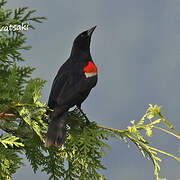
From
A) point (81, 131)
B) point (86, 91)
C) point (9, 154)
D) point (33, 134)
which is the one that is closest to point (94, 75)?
point (86, 91)

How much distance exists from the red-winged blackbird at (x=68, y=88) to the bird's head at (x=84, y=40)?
0.12 m

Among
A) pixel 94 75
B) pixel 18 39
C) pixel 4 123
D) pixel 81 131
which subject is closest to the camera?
pixel 4 123

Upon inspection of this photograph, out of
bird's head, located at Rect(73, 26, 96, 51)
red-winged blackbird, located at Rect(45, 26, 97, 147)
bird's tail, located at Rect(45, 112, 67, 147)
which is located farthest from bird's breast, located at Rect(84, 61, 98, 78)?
bird's tail, located at Rect(45, 112, 67, 147)

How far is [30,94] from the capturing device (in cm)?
359

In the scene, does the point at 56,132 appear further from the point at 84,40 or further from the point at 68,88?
the point at 84,40

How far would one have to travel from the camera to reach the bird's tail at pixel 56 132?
3.84 metres

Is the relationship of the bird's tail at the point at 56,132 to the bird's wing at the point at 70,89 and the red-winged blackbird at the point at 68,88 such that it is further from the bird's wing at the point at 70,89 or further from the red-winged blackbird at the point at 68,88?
the bird's wing at the point at 70,89

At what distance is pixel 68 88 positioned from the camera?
445 cm

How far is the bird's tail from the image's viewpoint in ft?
12.6

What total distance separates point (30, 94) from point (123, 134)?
1.30 metres

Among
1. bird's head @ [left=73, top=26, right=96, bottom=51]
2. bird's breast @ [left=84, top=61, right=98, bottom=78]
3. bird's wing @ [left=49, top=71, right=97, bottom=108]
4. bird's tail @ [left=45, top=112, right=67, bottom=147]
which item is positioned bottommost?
bird's tail @ [left=45, top=112, right=67, bottom=147]

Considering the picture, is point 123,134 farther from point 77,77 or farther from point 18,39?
point 18,39

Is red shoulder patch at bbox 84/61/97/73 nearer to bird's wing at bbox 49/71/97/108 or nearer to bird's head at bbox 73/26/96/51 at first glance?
bird's wing at bbox 49/71/97/108

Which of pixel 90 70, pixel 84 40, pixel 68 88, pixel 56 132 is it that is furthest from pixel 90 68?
pixel 56 132
